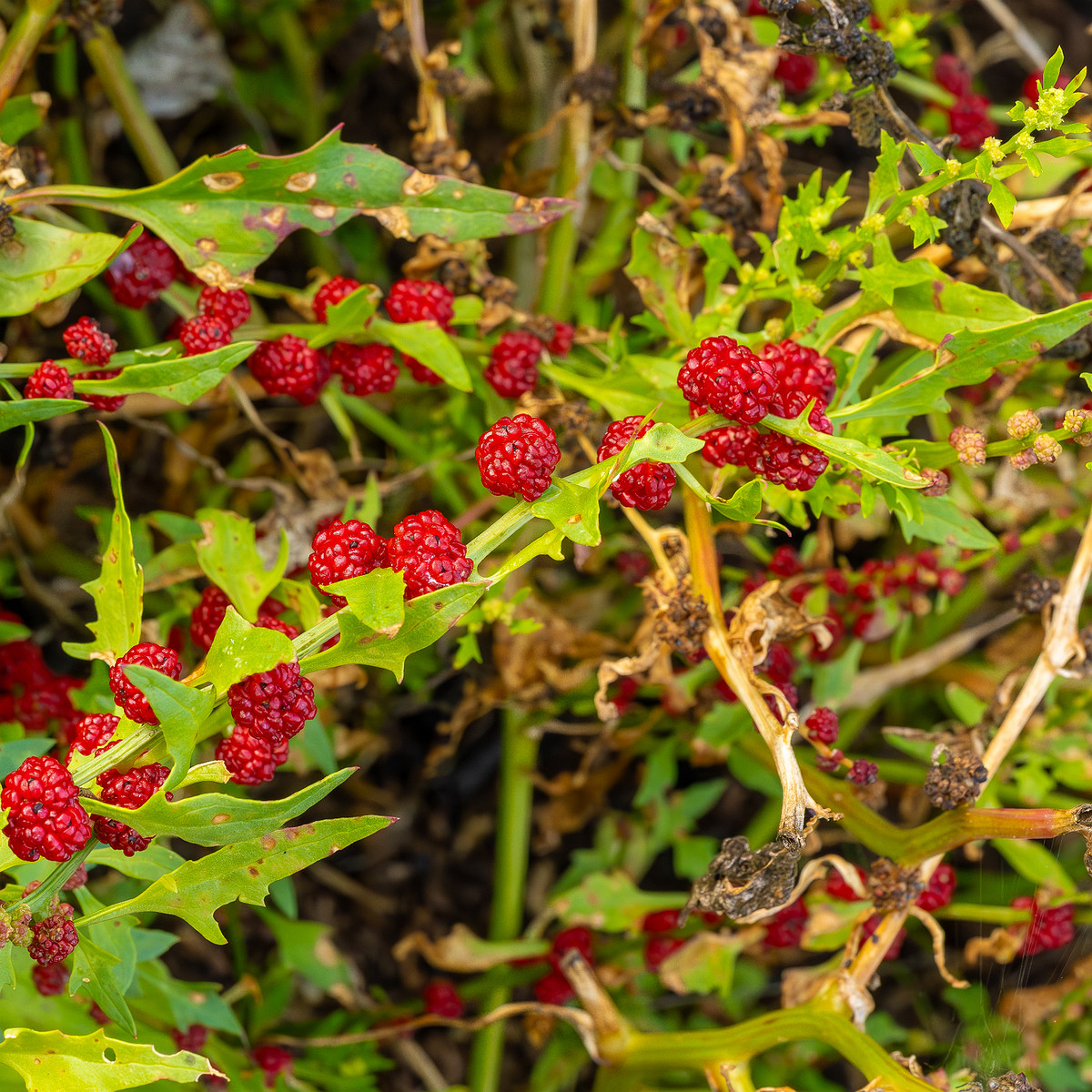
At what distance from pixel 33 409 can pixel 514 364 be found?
780 mm

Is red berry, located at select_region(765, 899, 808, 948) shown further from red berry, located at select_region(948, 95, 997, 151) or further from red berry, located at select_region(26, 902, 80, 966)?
red berry, located at select_region(948, 95, 997, 151)

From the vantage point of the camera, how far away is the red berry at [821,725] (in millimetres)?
1705

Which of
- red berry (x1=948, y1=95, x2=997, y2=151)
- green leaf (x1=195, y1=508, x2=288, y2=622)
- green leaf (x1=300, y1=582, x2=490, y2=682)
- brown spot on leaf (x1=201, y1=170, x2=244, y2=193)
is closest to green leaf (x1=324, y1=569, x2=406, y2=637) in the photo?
green leaf (x1=300, y1=582, x2=490, y2=682)

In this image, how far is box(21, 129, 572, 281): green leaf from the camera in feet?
5.21

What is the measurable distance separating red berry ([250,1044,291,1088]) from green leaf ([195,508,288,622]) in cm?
108

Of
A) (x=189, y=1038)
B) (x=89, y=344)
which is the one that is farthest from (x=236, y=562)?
(x=189, y=1038)

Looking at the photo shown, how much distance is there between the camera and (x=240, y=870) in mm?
1243

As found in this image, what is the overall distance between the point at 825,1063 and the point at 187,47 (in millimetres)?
3112

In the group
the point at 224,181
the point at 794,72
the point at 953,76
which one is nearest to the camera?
the point at 224,181

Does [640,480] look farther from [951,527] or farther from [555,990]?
[555,990]

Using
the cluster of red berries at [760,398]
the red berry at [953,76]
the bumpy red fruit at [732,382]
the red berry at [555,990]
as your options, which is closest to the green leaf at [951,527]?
the cluster of red berries at [760,398]

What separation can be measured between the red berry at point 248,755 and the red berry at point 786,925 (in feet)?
4.72

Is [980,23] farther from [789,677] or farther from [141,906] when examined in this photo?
[141,906]

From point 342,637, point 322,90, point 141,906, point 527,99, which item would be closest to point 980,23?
point 527,99
